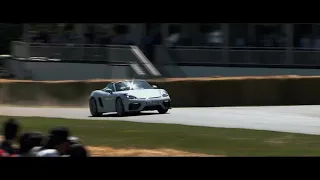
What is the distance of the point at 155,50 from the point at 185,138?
21.4 feet

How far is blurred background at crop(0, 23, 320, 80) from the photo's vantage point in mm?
7297

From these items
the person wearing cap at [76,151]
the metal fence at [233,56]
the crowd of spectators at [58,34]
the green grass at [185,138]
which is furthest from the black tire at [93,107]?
the metal fence at [233,56]

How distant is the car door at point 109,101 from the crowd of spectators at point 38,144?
3.64 m

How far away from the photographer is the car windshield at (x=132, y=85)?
1055 cm

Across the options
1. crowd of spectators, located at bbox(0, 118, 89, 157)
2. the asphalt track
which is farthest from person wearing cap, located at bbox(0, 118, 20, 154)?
the asphalt track

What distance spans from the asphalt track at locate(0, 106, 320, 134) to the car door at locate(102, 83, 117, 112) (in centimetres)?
24

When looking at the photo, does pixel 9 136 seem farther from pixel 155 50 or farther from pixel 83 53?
pixel 155 50

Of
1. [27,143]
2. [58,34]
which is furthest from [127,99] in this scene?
[27,143]

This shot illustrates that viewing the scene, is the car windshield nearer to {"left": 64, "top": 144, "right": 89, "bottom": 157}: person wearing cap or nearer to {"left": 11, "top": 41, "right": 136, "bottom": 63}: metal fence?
{"left": 11, "top": 41, "right": 136, "bottom": 63}: metal fence

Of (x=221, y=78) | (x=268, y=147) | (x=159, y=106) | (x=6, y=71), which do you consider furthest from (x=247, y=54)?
(x=6, y=71)

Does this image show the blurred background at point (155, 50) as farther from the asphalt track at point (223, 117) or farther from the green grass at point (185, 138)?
the green grass at point (185, 138)
